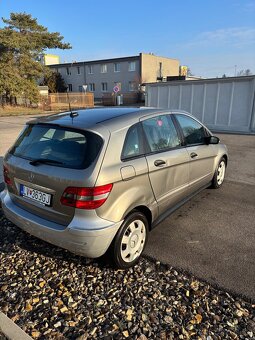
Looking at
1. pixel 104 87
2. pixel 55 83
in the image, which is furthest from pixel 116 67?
pixel 55 83

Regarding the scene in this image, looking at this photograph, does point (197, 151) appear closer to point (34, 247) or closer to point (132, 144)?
point (132, 144)

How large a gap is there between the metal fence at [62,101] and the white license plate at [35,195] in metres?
30.5

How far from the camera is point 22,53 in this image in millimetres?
29297

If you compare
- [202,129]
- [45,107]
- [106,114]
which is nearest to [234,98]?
Answer: [202,129]

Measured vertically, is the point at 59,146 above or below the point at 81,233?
above

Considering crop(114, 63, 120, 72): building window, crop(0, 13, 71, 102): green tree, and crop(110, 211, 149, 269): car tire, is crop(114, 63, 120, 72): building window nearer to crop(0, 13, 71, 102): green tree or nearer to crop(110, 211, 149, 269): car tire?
crop(0, 13, 71, 102): green tree

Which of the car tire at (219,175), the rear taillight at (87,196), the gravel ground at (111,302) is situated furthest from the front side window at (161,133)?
the car tire at (219,175)

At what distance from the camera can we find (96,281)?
2848 millimetres

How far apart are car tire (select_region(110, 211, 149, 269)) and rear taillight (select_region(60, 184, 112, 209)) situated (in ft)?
1.39

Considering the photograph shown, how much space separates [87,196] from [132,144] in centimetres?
80

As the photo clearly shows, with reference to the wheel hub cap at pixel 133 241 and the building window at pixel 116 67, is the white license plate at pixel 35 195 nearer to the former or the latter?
the wheel hub cap at pixel 133 241

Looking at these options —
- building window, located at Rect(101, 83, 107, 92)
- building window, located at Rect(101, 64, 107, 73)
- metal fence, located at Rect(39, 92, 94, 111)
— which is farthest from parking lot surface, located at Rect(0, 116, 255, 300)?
building window, located at Rect(101, 83, 107, 92)

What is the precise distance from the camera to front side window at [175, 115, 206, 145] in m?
4.02

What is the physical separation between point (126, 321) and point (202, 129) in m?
3.28
